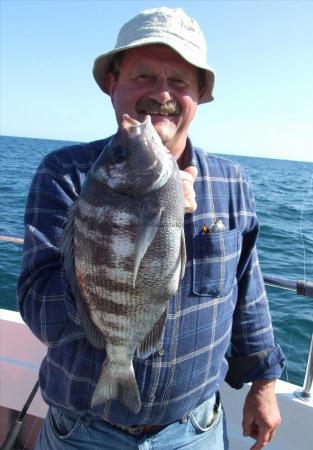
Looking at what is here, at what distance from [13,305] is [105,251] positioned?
5.67 m

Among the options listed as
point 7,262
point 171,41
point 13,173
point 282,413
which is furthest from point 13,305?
point 13,173

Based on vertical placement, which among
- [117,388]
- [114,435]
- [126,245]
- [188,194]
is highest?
[188,194]

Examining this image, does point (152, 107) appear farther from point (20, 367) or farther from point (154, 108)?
point (20, 367)

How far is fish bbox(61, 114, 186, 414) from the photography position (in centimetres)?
150

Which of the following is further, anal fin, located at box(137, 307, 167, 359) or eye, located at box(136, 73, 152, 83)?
eye, located at box(136, 73, 152, 83)

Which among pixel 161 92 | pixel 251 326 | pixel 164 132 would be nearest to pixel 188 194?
pixel 164 132

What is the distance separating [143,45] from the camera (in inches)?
80.0

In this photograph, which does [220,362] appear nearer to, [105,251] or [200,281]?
[200,281]

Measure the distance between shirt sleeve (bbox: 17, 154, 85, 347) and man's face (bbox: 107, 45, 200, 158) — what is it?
461 millimetres

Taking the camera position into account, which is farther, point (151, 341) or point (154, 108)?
point (154, 108)

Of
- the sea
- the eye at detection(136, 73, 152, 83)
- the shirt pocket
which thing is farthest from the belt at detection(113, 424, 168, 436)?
the sea

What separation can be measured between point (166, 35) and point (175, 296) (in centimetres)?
116

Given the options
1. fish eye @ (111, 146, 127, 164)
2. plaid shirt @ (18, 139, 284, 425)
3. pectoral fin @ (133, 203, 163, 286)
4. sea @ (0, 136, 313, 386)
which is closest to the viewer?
pectoral fin @ (133, 203, 163, 286)

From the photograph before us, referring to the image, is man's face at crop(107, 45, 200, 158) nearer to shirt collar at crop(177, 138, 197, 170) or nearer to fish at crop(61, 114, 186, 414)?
shirt collar at crop(177, 138, 197, 170)
